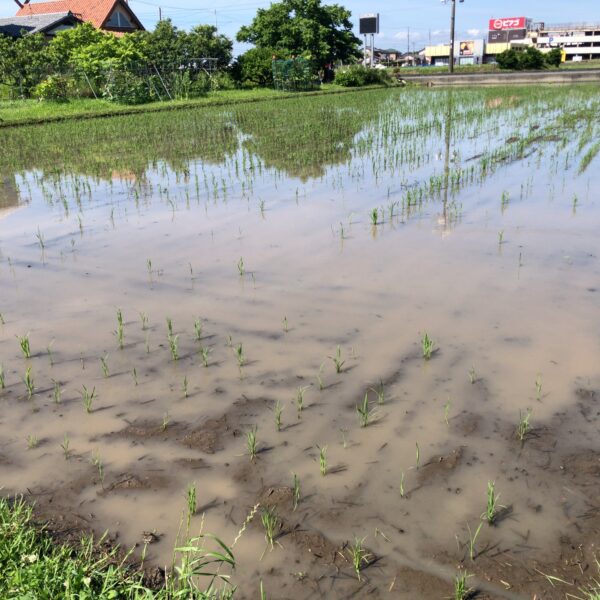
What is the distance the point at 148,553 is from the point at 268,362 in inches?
58.5

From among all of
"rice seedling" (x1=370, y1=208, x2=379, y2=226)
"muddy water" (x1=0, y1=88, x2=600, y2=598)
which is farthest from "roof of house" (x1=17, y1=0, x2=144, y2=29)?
"rice seedling" (x1=370, y1=208, x2=379, y2=226)

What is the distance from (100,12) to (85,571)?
130 ft

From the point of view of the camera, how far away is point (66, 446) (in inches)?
106

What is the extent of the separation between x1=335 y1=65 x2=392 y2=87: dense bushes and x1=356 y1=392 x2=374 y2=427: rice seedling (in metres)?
34.5

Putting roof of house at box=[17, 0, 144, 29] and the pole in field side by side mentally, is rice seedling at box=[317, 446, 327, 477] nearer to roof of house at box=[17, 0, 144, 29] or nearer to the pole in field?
roof of house at box=[17, 0, 144, 29]

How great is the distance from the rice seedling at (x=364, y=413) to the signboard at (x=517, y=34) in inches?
4170

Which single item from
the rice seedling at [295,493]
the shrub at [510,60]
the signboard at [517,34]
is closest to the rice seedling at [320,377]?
the rice seedling at [295,493]

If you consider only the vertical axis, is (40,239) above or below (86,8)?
below

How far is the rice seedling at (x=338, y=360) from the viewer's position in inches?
130

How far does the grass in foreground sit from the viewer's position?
183 centimetres

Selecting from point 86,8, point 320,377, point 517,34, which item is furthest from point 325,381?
point 517,34

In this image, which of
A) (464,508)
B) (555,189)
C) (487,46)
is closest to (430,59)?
(487,46)

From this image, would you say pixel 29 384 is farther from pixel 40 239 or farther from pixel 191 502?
pixel 40 239

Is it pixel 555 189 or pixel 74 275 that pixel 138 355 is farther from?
pixel 555 189
